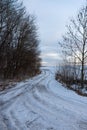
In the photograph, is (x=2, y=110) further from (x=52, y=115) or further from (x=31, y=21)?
(x=31, y=21)

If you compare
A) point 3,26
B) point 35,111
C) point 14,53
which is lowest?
point 35,111

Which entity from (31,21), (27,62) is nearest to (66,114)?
(31,21)

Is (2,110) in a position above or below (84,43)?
below

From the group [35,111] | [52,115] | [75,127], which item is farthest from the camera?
[35,111]

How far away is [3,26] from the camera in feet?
121

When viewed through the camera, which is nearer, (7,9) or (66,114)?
(66,114)

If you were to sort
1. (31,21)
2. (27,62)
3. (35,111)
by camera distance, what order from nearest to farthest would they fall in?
(35,111) → (31,21) → (27,62)

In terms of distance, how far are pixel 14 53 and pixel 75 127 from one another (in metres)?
41.3

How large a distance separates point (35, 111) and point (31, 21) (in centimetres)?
4245

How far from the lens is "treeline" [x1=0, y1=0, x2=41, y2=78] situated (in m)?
36.3

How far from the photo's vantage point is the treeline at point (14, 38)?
119ft

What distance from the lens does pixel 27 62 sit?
5750 cm

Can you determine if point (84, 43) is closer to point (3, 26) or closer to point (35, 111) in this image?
point (3, 26)

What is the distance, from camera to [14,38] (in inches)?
Answer: 1795
